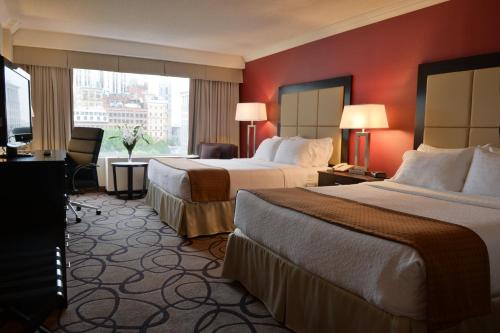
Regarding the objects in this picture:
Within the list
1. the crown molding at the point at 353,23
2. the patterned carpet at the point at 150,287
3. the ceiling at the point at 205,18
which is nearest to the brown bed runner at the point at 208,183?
the patterned carpet at the point at 150,287

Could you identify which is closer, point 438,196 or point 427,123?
point 438,196

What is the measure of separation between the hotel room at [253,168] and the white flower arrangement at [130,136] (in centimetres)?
5

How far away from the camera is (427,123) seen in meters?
3.66

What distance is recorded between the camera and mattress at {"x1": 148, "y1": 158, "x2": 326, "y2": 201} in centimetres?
393

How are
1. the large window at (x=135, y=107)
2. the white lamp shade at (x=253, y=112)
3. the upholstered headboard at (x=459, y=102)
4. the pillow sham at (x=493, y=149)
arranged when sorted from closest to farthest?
the pillow sham at (x=493, y=149) < the upholstered headboard at (x=459, y=102) < the white lamp shade at (x=253, y=112) < the large window at (x=135, y=107)

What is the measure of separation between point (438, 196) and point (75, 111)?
224 inches

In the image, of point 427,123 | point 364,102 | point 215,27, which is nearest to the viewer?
point 427,123

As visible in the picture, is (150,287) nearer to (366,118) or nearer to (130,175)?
(366,118)

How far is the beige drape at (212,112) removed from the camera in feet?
22.5

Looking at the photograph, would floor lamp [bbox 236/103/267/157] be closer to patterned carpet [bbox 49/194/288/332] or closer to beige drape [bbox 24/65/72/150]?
patterned carpet [bbox 49/194/288/332]

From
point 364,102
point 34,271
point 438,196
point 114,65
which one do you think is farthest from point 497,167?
point 114,65

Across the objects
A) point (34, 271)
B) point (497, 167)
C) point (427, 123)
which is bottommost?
point (34, 271)

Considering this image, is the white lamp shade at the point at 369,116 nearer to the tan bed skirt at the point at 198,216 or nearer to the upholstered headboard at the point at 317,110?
the upholstered headboard at the point at 317,110

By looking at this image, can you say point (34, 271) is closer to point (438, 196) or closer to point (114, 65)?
point (438, 196)
